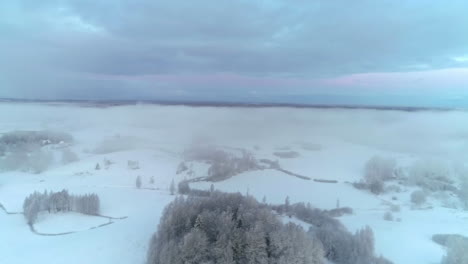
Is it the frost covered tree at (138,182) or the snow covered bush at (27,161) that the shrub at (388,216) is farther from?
the snow covered bush at (27,161)

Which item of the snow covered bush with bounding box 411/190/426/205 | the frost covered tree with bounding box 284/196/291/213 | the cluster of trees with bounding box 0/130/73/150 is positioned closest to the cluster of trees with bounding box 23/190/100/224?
the cluster of trees with bounding box 0/130/73/150

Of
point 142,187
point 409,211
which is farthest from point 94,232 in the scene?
point 409,211

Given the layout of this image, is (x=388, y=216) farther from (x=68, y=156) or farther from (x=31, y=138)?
(x=31, y=138)

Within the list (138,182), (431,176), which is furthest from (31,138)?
(431,176)

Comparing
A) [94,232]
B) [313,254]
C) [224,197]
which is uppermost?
[224,197]

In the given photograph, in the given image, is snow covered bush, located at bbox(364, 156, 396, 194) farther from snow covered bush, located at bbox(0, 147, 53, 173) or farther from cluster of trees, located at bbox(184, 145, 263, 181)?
snow covered bush, located at bbox(0, 147, 53, 173)

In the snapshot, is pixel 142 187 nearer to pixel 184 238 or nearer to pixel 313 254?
pixel 184 238

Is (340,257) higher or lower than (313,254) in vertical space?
lower
